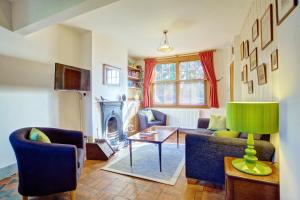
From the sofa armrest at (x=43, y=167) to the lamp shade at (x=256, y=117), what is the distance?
5.11 feet

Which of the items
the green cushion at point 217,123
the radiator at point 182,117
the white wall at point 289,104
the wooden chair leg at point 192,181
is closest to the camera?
the white wall at point 289,104

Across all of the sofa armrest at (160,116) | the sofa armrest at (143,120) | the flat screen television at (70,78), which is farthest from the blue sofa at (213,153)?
the sofa armrest at (160,116)

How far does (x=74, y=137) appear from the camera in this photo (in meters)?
2.36

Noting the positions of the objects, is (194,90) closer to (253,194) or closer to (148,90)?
(148,90)

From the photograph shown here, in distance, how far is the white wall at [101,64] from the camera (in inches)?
134

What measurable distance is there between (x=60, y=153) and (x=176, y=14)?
2.56 meters

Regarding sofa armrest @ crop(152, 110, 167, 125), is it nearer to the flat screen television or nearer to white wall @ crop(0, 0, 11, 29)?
the flat screen television

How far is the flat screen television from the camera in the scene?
2535mm

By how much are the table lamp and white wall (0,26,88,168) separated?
283cm

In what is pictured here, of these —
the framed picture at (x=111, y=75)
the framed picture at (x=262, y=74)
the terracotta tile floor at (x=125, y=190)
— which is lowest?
the terracotta tile floor at (x=125, y=190)

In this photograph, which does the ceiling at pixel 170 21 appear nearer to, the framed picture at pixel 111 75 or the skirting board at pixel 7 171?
the framed picture at pixel 111 75

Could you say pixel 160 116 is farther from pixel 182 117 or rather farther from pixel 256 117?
Answer: pixel 256 117

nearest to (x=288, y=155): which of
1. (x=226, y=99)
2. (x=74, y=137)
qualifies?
(x=74, y=137)

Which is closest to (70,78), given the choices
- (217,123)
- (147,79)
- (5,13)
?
(5,13)
